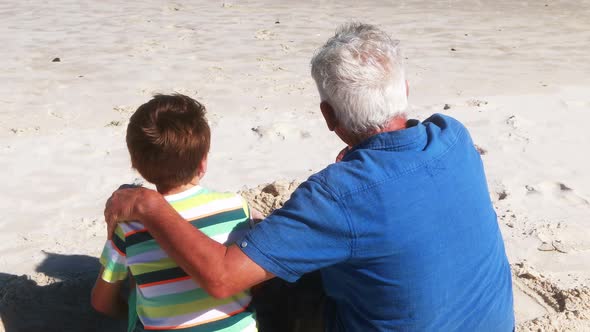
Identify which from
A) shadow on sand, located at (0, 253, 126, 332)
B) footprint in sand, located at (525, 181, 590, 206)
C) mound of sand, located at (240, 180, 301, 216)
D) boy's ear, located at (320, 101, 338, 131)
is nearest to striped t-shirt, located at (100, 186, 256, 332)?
boy's ear, located at (320, 101, 338, 131)

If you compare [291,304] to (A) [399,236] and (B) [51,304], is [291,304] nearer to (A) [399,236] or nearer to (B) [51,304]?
(A) [399,236]

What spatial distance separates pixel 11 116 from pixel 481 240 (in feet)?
12.6

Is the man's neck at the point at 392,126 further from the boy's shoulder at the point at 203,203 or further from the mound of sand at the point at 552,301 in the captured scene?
the mound of sand at the point at 552,301

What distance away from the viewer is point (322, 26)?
841 cm

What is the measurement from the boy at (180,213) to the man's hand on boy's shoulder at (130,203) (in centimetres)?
5

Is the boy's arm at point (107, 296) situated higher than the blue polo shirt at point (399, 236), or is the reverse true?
the blue polo shirt at point (399, 236)

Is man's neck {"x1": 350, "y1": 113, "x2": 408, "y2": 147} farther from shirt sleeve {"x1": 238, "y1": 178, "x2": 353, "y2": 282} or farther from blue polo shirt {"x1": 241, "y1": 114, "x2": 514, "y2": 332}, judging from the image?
shirt sleeve {"x1": 238, "y1": 178, "x2": 353, "y2": 282}

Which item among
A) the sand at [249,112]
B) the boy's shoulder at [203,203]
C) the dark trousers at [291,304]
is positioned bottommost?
the sand at [249,112]

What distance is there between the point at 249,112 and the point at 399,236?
344cm

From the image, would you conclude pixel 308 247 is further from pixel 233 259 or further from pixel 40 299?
pixel 40 299

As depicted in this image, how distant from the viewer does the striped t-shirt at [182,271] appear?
199 centimetres

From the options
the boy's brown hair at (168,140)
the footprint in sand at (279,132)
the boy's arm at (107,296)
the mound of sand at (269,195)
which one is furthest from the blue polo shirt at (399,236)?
the footprint in sand at (279,132)

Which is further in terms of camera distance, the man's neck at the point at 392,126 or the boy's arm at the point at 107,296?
the boy's arm at the point at 107,296

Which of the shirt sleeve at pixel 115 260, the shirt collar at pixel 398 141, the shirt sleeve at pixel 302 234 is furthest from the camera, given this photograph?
the shirt sleeve at pixel 115 260
